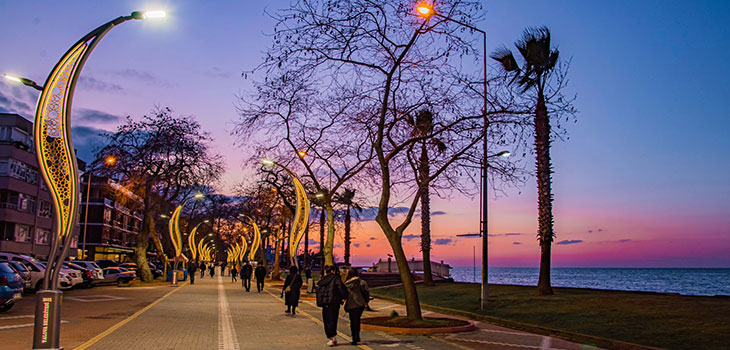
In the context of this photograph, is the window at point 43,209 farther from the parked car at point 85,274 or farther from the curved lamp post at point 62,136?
the curved lamp post at point 62,136

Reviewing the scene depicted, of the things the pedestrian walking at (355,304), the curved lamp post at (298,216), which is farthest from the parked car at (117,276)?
the pedestrian walking at (355,304)

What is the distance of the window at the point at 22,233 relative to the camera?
2336 inches

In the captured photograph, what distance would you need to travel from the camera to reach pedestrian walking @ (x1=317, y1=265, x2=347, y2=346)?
42.0ft

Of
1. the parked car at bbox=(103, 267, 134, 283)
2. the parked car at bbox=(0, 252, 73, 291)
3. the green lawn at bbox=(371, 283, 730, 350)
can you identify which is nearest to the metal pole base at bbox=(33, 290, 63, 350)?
the green lawn at bbox=(371, 283, 730, 350)

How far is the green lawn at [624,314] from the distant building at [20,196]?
45.0 metres

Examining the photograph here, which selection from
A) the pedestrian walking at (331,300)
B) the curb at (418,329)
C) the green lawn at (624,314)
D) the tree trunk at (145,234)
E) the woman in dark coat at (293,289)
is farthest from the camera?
the tree trunk at (145,234)

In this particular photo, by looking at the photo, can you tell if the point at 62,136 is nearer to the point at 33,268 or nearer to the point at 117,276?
the point at 33,268

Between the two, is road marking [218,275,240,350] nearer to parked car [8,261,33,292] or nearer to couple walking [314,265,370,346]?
couple walking [314,265,370,346]

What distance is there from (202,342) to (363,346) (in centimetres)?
316

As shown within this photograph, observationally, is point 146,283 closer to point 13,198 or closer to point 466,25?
point 13,198

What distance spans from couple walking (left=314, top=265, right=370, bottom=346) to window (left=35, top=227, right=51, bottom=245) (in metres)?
58.5

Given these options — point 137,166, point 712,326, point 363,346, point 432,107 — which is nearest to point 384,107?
Result: point 432,107

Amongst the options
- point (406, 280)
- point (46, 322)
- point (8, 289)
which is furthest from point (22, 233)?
point (46, 322)

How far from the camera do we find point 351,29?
56.7 ft
